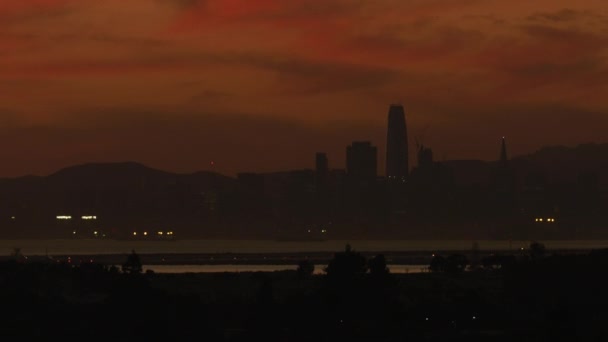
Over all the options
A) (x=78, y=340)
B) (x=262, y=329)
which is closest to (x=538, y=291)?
(x=262, y=329)

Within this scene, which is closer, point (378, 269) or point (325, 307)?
point (325, 307)

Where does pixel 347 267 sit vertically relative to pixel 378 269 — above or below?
above

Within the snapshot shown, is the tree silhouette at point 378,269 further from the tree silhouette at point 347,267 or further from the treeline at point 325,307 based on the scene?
the tree silhouette at point 347,267

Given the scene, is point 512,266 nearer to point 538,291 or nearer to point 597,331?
point 538,291

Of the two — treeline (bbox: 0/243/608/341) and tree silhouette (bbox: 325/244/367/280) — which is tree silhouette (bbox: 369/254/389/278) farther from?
tree silhouette (bbox: 325/244/367/280)

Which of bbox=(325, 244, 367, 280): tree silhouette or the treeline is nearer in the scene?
the treeline

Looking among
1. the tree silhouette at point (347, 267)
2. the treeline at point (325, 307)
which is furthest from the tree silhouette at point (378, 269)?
the tree silhouette at point (347, 267)

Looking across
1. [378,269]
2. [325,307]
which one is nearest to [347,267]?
[378,269]

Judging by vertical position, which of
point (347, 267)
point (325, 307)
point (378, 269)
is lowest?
point (325, 307)

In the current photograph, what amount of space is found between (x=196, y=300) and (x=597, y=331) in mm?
36182

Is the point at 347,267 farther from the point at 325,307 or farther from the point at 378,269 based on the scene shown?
the point at 325,307

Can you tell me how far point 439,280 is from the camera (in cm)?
14675

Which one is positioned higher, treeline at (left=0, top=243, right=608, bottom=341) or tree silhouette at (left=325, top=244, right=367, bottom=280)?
tree silhouette at (left=325, top=244, right=367, bottom=280)

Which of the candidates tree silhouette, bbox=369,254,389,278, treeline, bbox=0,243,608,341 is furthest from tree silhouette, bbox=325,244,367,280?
tree silhouette, bbox=369,254,389,278
